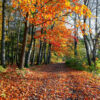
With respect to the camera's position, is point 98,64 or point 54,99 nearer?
point 54,99

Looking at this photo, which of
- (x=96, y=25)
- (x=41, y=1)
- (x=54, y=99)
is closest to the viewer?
(x=54, y=99)

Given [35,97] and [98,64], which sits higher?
[98,64]

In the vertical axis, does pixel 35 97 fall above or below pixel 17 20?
below

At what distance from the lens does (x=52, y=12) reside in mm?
7477

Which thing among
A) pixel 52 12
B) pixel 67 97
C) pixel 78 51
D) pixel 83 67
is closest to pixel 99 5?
pixel 78 51

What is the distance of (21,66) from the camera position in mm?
9453

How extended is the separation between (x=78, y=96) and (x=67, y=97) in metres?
0.58

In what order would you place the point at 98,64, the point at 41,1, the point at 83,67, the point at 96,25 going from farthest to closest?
the point at 96,25
the point at 83,67
the point at 98,64
the point at 41,1

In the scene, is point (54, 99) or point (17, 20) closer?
point (54, 99)

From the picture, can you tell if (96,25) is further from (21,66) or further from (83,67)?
(21,66)

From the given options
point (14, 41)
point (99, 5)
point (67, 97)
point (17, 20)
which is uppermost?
point (99, 5)

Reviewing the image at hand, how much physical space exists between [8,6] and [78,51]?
1405 centimetres

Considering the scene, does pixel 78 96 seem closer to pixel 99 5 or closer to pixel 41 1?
pixel 41 1

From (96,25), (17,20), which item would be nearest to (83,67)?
(96,25)
